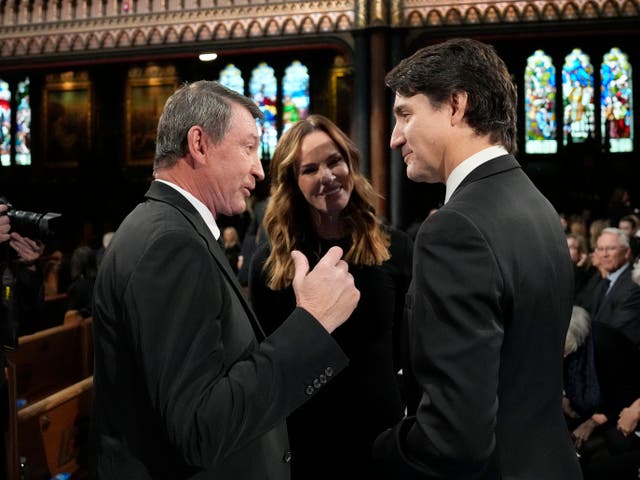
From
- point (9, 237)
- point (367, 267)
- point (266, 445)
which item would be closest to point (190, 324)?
point (266, 445)

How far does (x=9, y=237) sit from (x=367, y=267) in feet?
4.70

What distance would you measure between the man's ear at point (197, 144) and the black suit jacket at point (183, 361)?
87mm

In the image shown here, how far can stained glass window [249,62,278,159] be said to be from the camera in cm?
1420

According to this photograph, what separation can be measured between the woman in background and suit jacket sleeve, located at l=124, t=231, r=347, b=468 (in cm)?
79

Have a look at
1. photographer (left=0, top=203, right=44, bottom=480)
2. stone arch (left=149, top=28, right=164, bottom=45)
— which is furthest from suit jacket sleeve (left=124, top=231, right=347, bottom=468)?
stone arch (left=149, top=28, right=164, bottom=45)

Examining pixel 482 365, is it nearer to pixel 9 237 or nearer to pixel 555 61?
pixel 9 237

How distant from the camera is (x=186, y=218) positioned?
1418mm

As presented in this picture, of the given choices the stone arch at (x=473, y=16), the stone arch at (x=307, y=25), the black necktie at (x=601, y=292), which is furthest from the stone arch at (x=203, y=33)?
the black necktie at (x=601, y=292)

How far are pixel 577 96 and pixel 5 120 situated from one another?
468 inches

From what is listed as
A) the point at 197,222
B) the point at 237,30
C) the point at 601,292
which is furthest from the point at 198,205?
the point at 237,30

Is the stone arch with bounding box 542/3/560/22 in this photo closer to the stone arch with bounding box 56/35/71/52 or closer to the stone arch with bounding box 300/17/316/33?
the stone arch with bounding box 300/17/316/33

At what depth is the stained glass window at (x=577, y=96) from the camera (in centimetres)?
1366

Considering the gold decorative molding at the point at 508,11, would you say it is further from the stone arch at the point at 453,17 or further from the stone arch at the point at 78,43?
the stone arch at the point at 78,43

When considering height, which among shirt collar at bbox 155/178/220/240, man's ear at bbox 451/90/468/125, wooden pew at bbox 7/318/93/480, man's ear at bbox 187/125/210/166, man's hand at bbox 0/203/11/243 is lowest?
wooden pew at bbox 7/318/93/480
